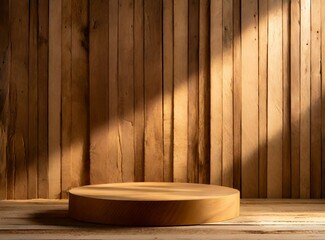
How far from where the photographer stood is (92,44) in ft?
11.0

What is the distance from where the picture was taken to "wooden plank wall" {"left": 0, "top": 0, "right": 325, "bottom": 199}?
3.31 metres

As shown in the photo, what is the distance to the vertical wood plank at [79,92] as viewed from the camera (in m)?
3.32

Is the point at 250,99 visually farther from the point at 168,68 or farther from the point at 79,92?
the point at 79,92

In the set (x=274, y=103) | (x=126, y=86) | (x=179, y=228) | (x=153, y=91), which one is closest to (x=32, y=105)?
(x=126, y=86)

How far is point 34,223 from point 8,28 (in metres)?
1.40

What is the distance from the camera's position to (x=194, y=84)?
3377 mm

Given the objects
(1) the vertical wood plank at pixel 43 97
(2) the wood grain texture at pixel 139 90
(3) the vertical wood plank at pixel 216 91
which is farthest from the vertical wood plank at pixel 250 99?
(1) the vertical wood plank at pixel 43 97

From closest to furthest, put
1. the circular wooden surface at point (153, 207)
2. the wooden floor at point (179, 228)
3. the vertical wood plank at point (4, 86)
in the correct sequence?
1. the wooden floor at point (179, 228)
2. the circular wooden surface at point (153, 207)
3. the vertical wood plank at point (4, 86)

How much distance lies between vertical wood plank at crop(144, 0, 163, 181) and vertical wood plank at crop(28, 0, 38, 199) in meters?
0.69

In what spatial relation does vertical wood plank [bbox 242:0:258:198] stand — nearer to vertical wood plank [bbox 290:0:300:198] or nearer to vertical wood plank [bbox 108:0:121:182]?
vertical wood plank [bbox 290:0:300:198]

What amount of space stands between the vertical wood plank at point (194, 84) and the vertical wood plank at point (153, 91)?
0.19 m

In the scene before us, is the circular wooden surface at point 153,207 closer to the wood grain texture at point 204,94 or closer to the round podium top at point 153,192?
the round podium top at point 153,192

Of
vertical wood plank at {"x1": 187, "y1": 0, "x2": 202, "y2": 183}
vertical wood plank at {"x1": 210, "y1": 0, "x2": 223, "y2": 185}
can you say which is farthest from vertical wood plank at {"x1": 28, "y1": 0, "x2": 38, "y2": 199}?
vertical wood plank at {"x1": 210, "y1": 0, "x2": 223, "y2": 185}

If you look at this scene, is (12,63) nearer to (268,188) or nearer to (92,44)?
(92,44)
